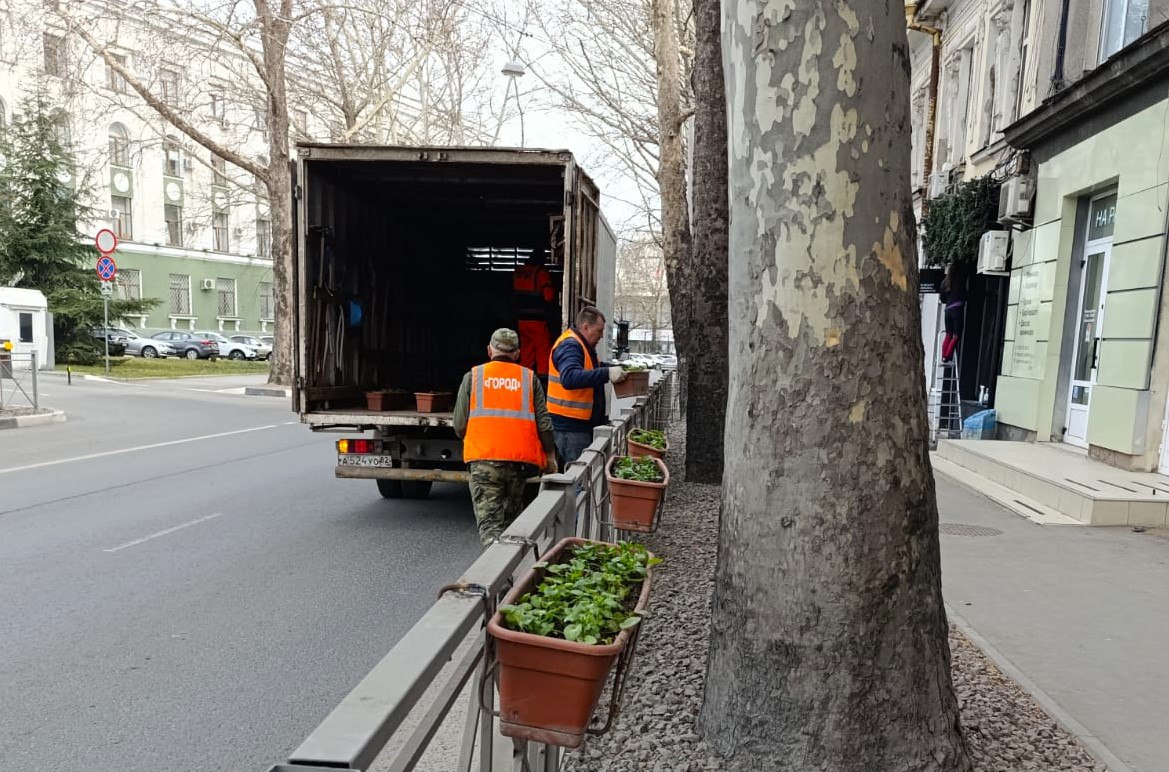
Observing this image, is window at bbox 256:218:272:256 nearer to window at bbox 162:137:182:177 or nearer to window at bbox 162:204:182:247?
window at bbox 162:204:182:247

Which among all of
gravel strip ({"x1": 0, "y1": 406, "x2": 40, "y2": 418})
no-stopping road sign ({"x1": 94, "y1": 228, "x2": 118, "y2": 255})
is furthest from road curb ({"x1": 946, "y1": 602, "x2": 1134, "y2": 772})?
no-stopping road sign ({"x1": 94, "y1": 228, "x2": 118, "y2": 255})

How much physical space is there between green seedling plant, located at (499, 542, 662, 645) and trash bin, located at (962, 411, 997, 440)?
10.4 metres

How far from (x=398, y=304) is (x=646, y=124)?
559 inches

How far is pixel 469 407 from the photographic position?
542cm

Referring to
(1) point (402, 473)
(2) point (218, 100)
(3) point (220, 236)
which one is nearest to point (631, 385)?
(1) point (402, 473)

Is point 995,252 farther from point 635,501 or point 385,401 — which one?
point 635,501

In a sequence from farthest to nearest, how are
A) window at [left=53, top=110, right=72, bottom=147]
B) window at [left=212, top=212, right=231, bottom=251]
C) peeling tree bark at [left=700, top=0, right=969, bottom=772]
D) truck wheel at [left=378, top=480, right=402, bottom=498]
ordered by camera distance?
window at [left=212, top=212, right=231, bottom=251], window at [left=53, top=110, right=72, bottom=147], truck wheel at [left=378, top=480, right=402, bottom=498], peeling tree bark at [left=700, top=0, right=969, bottom=772]

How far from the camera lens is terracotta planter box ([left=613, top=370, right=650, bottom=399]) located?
6309 millimetres

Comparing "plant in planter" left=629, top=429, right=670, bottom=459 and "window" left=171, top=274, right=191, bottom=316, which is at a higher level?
"window" left=171, top=274, right=191, bottom=316

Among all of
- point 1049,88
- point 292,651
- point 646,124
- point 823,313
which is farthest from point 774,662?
point 646,124

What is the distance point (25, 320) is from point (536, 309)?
72.6 feet

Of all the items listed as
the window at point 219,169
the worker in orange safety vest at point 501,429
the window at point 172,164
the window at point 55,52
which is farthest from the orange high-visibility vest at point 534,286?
the window at point 172,164

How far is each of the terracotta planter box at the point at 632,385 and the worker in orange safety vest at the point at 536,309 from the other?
1.92 meters

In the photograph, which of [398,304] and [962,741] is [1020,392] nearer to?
[398,304]
